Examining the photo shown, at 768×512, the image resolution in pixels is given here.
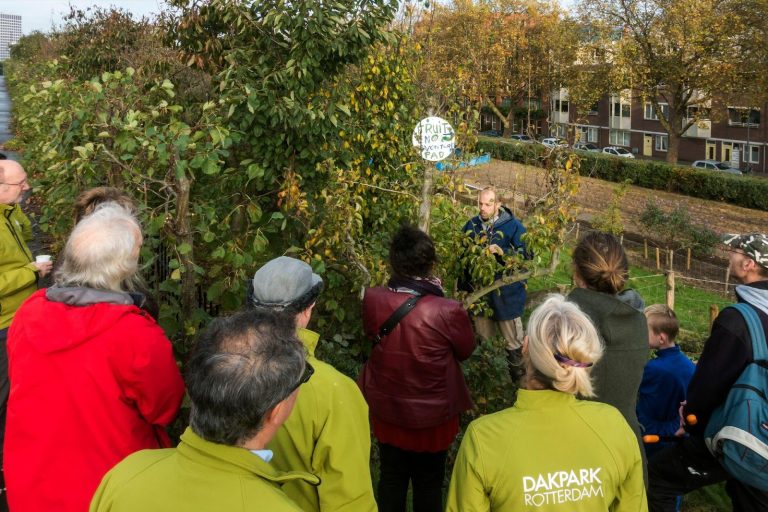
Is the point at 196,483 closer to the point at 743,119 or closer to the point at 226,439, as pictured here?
the point at 226,439

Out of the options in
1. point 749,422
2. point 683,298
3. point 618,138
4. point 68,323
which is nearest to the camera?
point 68,323

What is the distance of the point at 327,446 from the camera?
217 centimetres

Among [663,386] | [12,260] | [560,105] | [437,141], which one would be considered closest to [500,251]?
[437,141]

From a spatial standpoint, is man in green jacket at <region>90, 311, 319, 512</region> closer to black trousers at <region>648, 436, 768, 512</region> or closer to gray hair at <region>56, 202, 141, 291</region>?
gray hair at <region>56, 202, 141, 291</region>

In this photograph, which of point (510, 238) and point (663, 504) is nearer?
point (663, 504)

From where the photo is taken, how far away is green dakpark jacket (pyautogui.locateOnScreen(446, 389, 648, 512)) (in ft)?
7.16

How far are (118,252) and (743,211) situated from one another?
3105cm

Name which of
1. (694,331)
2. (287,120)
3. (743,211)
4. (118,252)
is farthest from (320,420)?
(743,211)

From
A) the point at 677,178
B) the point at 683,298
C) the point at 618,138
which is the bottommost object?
the point at 683,298

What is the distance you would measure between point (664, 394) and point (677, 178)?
31538mm

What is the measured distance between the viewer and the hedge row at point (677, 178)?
2927 cm

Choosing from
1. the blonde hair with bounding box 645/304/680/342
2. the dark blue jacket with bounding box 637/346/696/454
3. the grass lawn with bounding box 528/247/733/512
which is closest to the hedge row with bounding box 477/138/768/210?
the grass lawn with bounding box 528/247/733/512

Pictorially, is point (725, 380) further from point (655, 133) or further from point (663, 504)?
point (655, 133)

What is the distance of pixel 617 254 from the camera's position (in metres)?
3.09
